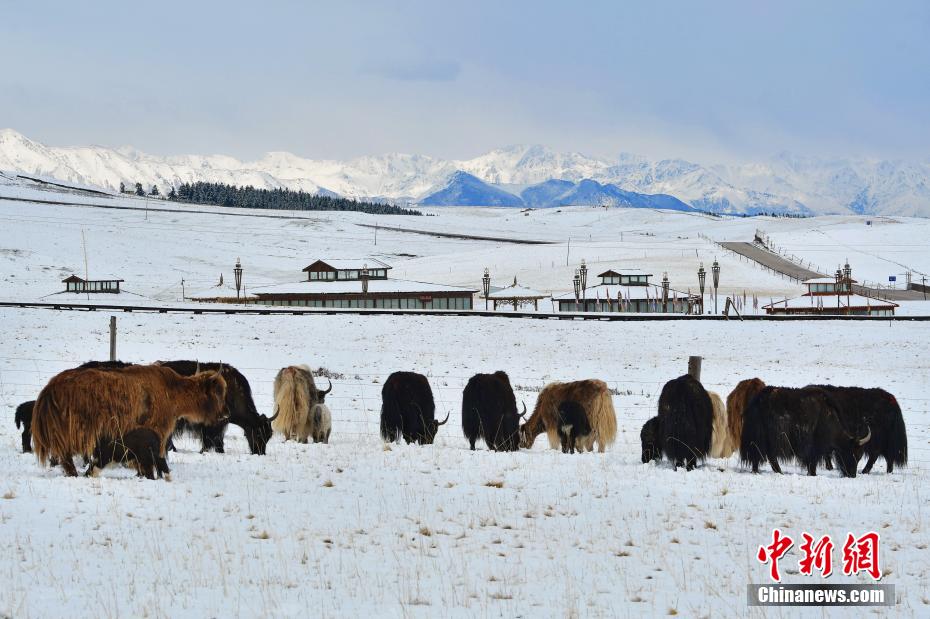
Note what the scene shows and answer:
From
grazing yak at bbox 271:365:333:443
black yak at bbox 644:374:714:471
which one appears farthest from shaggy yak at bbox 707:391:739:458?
grazing yak at bbox 271:365:333:443

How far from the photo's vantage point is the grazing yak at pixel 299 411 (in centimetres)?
1634

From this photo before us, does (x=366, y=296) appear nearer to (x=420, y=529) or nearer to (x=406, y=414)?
(x=406, y=414)

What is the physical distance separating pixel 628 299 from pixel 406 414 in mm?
76622

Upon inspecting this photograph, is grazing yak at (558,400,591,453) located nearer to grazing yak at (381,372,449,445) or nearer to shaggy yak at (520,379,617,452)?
shaggy yak at (520,379,617,452)

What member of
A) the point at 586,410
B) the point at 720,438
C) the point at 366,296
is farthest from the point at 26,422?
the point at 366,296

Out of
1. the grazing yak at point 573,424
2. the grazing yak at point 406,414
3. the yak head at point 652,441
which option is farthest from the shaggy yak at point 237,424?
the yak head at point 652,441

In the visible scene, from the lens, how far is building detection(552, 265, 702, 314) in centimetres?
8950

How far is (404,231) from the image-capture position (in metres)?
200

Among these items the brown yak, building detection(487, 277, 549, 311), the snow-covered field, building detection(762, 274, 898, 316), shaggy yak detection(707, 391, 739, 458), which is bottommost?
the snow-covered field

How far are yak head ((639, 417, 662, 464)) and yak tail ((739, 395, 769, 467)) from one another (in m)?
1.18

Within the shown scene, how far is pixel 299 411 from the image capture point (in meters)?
16.4

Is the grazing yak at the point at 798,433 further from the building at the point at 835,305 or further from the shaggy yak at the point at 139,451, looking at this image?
the building at the point at 835,305

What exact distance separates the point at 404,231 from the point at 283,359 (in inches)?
6481

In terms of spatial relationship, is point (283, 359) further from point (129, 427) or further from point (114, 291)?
point (114, 291)
